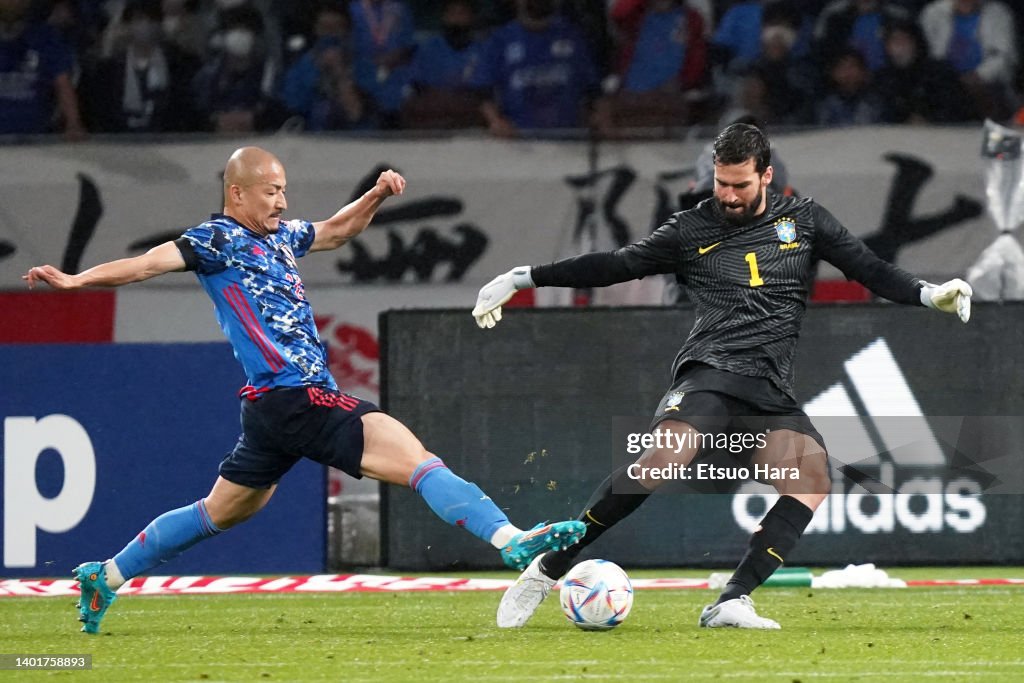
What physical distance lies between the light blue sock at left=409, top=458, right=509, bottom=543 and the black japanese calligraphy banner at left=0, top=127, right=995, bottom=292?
5.40 meters

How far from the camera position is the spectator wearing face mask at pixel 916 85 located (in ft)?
43.1

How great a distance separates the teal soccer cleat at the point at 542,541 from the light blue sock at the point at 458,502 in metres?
0.23

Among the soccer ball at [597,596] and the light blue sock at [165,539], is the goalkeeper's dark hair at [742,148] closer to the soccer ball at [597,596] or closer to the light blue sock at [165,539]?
the soccer ball at [597,596]

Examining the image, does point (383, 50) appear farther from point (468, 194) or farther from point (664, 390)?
point (664, 390)

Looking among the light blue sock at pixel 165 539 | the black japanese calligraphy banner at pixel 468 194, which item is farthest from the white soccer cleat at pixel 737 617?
the black japanese calligraphy banner at pixel 468 194

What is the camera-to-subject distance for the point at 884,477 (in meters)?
9.82

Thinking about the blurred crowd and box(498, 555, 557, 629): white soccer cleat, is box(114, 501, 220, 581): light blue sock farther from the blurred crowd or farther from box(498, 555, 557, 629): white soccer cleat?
the blurred crowd

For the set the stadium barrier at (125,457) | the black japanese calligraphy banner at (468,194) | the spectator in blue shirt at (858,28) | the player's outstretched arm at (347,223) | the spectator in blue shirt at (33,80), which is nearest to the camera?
the player's outstretched arm at (347,223)

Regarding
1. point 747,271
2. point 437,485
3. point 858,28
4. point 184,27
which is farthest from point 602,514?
point 184,27

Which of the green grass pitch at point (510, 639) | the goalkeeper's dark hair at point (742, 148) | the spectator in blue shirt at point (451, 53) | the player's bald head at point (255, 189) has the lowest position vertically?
the green grass pitch at point (510, 639)

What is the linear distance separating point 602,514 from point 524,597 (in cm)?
45

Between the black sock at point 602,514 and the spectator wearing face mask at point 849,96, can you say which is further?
the spectator wearing face mask at point 849,96

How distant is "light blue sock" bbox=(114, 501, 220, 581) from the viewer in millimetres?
6902

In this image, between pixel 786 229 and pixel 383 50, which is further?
pixel 383 50
